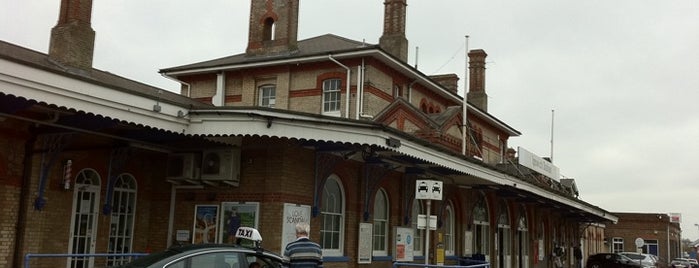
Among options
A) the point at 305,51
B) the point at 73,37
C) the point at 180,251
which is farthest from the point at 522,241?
the point at 180,251

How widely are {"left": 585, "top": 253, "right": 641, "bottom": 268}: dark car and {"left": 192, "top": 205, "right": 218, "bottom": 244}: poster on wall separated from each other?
28030mm

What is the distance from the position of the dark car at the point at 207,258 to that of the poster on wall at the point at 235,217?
197 inches

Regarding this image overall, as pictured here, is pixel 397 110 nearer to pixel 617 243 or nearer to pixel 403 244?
pixel 403 244

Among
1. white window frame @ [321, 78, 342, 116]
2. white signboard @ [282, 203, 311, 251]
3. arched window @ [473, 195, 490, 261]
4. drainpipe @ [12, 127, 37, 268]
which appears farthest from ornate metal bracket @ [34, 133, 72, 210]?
arched window @ [473, 195, 490, 261]

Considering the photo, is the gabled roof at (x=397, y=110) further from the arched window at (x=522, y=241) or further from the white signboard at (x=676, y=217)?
the white signboard at (x=676, y=217)

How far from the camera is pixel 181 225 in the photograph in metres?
15.0

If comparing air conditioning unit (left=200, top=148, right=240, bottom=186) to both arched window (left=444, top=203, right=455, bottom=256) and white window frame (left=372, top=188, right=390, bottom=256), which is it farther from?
arched window (left=444, top=203, right=455, bottom=256)

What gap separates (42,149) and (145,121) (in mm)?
2255

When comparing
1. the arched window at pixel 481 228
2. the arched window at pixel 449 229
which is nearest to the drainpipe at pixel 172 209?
the arched window at pixel 449 229

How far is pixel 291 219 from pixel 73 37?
31.4ft

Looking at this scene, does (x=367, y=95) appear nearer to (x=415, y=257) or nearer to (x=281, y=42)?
(x=281, y=42)

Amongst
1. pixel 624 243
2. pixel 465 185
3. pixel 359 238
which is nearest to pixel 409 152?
pixel 359 238

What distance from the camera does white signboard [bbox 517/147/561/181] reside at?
27266 mm

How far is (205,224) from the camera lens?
14602 mm
